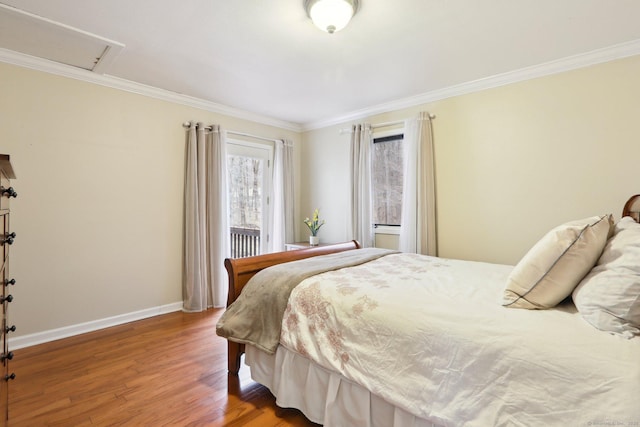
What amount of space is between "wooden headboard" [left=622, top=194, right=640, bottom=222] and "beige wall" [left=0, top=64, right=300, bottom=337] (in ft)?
13.4

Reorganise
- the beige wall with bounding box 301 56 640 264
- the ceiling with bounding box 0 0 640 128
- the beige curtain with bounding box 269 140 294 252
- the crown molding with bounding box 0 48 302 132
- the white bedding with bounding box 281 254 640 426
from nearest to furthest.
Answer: the white bedding with bounding box 281 254 640 426, the ceiling with bounding box 0 0 640 128, the beige wall with bounding box 301 56 640 264, the crown molding with bounding box 0 48 302 132, the beige curtain with bounding box 269 140 294 252

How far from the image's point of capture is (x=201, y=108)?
364 centimetres

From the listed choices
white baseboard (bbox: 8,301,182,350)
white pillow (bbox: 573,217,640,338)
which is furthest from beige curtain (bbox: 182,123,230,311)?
white pillow (bbox: 573,217,640,338)

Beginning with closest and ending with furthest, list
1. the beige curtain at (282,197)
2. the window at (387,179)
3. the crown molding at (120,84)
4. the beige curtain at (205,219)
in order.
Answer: the crown molding at (120,84), the beige curtain at (205,219), the window at (387,179), the beige curtain at (282,197)

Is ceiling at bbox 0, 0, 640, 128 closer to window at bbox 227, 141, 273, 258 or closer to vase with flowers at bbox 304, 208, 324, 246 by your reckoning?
window at bbox 227, 141, 273, 258

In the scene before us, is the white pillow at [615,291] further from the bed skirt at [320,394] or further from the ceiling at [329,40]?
the ceiling at [329,40]

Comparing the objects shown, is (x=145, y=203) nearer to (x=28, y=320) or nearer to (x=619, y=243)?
(x=28, y=320)

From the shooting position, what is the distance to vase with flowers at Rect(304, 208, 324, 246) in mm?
4207

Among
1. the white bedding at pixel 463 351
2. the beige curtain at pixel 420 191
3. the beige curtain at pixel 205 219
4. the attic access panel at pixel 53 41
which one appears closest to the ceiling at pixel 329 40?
the attic access panel at pixel 53 41

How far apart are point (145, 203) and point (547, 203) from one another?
386 cm

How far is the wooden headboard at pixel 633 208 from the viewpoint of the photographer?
7.55ft

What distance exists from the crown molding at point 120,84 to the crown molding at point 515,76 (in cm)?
144

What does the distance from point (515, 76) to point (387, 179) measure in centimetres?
162

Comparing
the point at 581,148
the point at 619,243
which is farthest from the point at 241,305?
the point at 581,148
